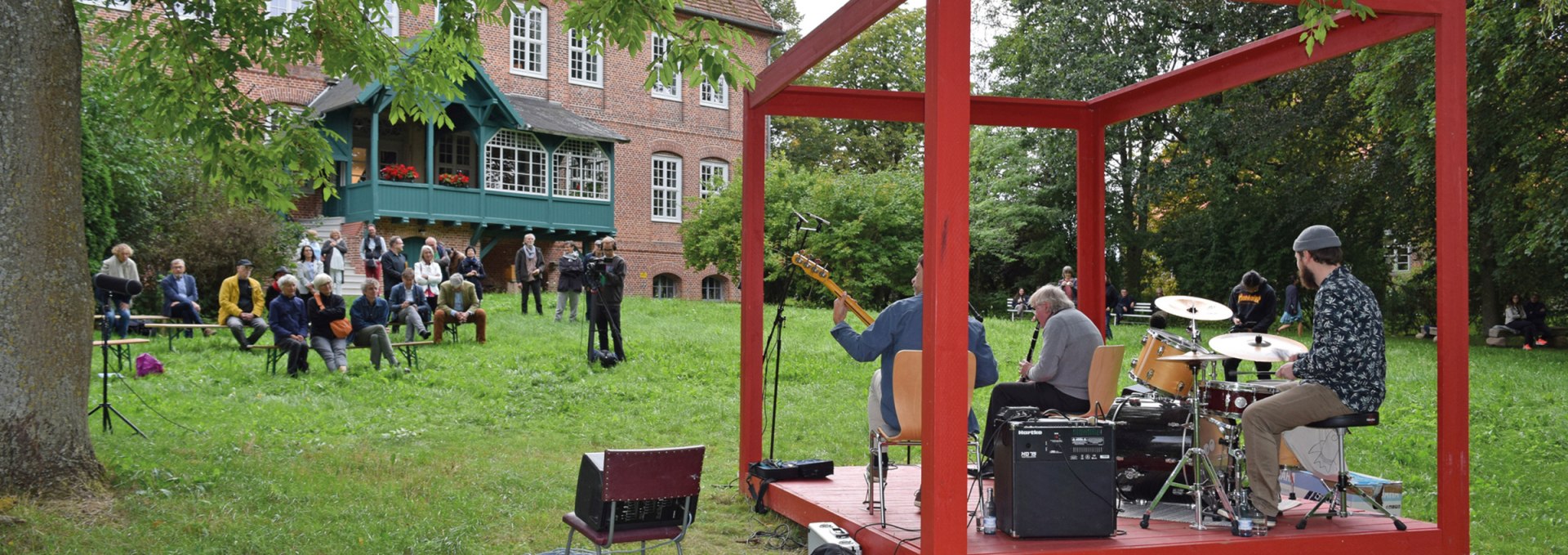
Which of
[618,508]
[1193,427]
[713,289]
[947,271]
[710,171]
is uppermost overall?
[710,171]

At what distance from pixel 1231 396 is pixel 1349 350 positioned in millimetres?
634

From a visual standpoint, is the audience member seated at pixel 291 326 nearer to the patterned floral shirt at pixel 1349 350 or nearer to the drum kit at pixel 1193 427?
the drum kit at pixel 1193 427

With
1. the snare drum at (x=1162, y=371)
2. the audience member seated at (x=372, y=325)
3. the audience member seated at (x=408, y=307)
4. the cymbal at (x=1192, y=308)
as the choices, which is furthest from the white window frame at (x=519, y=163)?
the snare drum at (x=1162, y=371)

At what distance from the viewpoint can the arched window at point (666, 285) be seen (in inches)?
1302

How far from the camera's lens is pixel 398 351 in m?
15.4

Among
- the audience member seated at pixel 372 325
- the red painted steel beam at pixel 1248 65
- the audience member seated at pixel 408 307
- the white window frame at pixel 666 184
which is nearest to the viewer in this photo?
the red painted steel beam at pixel 1248 65

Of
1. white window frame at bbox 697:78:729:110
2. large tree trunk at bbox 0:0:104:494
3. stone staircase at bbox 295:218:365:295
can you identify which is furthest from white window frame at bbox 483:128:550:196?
large tree trunk at bbox 0:0:104:494

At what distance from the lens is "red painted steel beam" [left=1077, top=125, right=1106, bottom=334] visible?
898 cm

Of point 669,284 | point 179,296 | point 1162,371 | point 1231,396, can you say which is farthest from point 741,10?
point 1231,396

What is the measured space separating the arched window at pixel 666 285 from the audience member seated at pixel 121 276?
18.2m

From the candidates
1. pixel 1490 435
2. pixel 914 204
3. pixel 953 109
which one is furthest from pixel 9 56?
pixel 914 204

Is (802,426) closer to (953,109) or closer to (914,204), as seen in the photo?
(953,109)

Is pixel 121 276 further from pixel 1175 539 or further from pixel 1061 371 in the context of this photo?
pixel 1175 539

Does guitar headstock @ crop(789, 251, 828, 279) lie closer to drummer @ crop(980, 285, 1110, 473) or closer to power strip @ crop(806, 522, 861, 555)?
drummer @ crop(980, 285, 1110, 473)
